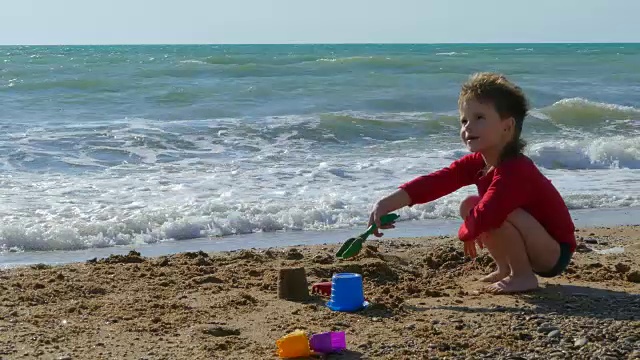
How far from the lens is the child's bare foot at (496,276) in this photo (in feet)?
13.3

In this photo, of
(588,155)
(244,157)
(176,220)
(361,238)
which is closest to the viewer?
(361,238)

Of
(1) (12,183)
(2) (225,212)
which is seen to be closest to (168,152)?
(1) (12,183)

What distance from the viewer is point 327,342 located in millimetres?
3115

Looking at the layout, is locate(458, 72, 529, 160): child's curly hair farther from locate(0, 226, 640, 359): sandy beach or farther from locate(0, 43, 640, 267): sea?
locate(0, 43, 640, 267): sea

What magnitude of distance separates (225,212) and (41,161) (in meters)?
3.36

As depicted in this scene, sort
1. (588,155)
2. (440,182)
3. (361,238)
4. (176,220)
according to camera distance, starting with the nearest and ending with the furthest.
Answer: (361,238)
(440,182)
(176,220)
(588,155)

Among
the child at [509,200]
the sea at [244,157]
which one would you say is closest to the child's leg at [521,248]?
the child at [509,200]

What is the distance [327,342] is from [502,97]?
1.34 m

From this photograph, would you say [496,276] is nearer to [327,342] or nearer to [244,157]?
[327,342]

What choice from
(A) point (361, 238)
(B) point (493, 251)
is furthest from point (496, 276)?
(A) point (361, 238)

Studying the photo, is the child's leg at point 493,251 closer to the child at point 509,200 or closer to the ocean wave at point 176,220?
the child at point 509,200

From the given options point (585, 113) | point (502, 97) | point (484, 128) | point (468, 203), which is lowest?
point (585, 113)

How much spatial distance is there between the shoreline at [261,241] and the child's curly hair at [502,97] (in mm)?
2496

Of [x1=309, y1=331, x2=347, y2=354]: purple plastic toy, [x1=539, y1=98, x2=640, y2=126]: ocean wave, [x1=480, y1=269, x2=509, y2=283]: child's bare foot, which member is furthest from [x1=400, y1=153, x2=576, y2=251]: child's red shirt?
[x1=539, y1=98, x2=640, y2=126]: ocean wave
